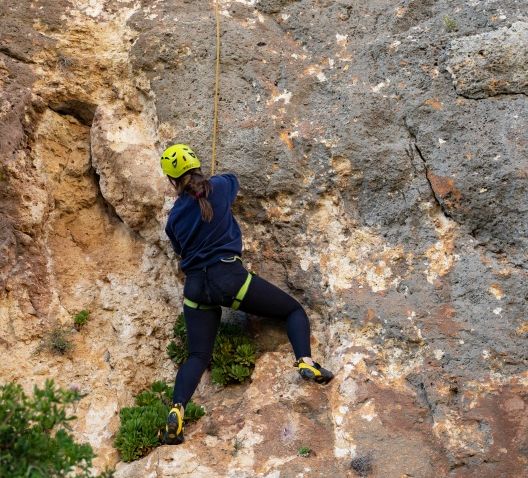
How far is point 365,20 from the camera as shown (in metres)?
8.00

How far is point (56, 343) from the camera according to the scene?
7023 millimetres

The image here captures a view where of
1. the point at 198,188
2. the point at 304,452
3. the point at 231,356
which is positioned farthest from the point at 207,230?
the point at 304,452

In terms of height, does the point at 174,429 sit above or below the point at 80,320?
below

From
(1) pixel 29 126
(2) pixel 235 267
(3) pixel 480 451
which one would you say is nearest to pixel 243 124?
(2) pixel 235 267

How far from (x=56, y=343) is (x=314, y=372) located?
252 centimetres

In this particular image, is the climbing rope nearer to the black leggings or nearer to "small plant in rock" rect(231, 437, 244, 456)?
the black leggings

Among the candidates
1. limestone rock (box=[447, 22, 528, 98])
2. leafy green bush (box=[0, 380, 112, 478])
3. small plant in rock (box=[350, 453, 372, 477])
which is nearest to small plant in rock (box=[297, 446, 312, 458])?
small plant in rock (box=[350, 453, 372, 477])

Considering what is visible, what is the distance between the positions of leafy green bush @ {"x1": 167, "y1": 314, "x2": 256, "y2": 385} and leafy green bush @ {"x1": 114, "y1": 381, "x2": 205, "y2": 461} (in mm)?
395

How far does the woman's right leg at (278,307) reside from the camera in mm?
6504

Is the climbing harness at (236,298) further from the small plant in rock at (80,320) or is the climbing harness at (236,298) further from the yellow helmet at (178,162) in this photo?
the small plant in rock at (80,320)

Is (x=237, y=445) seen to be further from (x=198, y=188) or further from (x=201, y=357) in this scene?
(x=198, y=188)

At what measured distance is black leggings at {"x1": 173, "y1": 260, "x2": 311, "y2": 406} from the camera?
21.2 feet

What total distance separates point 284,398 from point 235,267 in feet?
3.99

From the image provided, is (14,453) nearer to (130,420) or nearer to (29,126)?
(130,420)
